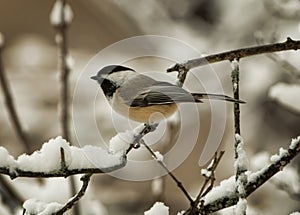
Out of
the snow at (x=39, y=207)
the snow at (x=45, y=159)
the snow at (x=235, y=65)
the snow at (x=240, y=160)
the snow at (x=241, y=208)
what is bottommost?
the snow at (x=241, y=208)

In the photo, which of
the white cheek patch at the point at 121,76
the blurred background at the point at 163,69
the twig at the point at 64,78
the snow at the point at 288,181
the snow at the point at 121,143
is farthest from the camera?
the blurred background at the point at 163,69

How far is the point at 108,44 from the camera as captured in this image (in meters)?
3.13

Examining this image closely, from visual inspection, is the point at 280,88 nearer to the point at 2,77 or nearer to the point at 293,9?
the point at 293,9

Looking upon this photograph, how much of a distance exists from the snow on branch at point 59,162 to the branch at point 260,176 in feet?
0.42

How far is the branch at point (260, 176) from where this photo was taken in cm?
78

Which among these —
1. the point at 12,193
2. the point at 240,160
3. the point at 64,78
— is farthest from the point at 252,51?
the point at 12,193

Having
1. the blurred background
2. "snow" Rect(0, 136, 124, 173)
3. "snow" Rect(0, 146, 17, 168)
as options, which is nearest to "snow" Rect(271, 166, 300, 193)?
the blurred background

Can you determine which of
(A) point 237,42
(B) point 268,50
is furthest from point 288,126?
(B) point 268,50

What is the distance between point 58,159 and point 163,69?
1.87 meters

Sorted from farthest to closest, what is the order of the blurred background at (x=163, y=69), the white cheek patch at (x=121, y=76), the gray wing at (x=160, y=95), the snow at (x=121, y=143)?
the blurred background at (x=163, y=69), the white cheek patch at (x=121, y=76), the gray wing at (x=160, y=95), the snow at (x=121, y=143)

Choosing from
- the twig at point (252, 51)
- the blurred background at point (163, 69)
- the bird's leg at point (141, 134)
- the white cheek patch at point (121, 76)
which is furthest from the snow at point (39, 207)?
the blurred background at point (163, 69)

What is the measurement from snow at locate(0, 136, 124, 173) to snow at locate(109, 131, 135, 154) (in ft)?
0.13

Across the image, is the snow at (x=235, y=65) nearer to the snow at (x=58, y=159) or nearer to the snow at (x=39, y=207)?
the snow at (x=58, y=159)

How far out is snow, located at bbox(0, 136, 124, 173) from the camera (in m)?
0.74
